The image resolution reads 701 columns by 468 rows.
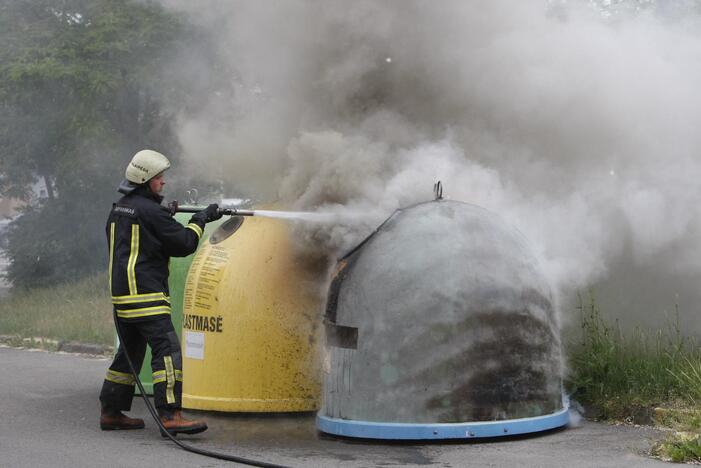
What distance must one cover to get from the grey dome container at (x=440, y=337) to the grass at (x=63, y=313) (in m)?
5.95

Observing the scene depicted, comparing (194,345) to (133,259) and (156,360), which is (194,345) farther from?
(133,259)

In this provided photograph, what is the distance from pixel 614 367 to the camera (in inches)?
258

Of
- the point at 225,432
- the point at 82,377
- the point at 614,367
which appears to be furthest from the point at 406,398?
the point at 82,377

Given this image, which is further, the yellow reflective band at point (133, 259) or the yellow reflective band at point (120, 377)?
the yellow reflective band at point (120, 377)

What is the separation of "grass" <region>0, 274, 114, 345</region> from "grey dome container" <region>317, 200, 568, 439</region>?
19.5ft

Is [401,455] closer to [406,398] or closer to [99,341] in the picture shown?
[406,398]

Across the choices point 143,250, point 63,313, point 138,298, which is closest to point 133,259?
point 143,250

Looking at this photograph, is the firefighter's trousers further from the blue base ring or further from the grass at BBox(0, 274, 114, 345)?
the grass at BBox(0, 274, 114, 345)

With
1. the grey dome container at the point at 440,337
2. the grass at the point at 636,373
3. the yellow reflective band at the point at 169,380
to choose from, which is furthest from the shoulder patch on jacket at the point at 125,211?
the grass at the point at 636,373

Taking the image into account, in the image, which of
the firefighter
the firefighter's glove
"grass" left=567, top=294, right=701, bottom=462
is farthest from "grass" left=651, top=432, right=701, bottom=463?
the firefighter's glove

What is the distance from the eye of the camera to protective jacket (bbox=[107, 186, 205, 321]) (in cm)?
607

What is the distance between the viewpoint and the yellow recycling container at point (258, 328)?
643 cm

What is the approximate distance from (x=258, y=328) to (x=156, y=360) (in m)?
0.72

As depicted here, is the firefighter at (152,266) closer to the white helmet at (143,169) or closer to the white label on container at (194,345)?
the white helmet at (143,169)
